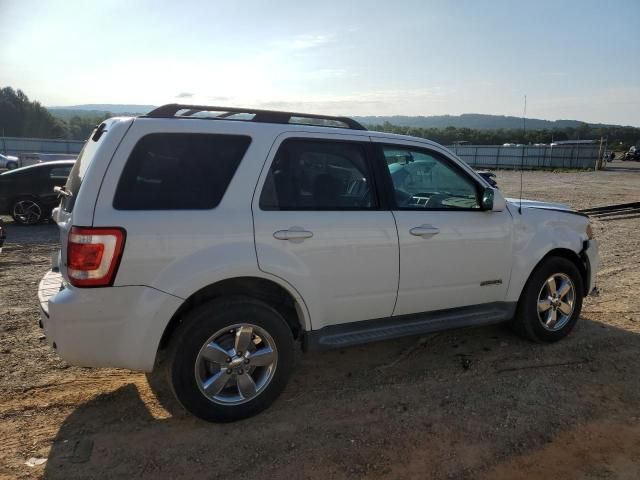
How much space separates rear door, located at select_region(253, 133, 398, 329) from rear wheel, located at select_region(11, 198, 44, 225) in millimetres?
10066

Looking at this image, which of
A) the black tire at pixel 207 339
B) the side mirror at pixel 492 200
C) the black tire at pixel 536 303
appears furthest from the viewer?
the black tire at pixel 536 303

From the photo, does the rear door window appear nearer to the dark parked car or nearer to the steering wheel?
the steering wheel

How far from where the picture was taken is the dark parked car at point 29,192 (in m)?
11.2

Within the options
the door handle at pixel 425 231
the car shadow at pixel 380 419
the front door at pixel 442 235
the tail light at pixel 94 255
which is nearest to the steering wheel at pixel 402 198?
the front door at pixel 442 235

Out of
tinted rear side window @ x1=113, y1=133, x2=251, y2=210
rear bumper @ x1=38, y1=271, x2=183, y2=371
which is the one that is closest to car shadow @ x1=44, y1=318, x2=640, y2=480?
rear bumper @ x1=38, y1=271, x2=183, y2=371

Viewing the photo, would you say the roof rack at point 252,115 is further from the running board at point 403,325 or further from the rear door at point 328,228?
the running board at point 403,325

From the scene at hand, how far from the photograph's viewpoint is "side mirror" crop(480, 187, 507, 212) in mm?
4000

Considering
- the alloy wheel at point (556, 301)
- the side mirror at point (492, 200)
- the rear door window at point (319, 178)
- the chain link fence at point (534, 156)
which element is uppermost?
the rear door window at point (319, 178)

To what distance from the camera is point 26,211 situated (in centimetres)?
1129

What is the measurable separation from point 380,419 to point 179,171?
207 centimetres

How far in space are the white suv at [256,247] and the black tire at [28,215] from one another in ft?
29.2

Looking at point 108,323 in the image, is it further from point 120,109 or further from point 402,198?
point 120,109

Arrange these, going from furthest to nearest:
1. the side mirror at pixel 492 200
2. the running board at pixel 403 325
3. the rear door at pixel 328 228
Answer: the side mirror at pixel 492 200 → the running board at pixel 403 325 → the rear door at pixel 328 228

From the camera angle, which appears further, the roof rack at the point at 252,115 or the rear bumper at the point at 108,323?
the roof rack at the point at 252,115
